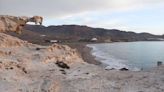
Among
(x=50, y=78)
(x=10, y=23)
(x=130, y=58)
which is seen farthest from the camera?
(x=130, y=58)

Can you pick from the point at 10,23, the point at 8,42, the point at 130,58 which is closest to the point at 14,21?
the point at 10,23

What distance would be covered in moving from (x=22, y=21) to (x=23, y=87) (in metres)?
14.7

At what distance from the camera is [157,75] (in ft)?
66.0

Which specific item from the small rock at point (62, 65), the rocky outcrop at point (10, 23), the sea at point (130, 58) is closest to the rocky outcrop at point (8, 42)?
the rocky outcrop at point (10, 23)

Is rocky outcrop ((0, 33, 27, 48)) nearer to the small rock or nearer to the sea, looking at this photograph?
the small rock

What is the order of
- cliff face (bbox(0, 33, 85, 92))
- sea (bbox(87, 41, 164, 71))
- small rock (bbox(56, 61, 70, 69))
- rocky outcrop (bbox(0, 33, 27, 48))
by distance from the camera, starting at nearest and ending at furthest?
cliff face (bbox(0, 33, 85, 92)) < small rock (bbox(56, 61, 70, 69)) < rocky outcrop (bbox(0, 33, 27, 48)) < sea (bbox(87, 41, 164, 71))

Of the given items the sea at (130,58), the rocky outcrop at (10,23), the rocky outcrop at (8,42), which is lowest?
the sea at (130,58)

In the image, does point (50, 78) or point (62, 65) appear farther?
point (62, 65)

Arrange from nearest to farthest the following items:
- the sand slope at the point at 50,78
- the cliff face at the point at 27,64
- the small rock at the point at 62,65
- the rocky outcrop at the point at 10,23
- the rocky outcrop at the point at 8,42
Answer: the sand slope at the point at 50,78, the cliff face at the point at 27,64, the small rock at the point at 62,65, the rocky outcrop at the point at 8,42, the rocky outcrop at the point at 10,23

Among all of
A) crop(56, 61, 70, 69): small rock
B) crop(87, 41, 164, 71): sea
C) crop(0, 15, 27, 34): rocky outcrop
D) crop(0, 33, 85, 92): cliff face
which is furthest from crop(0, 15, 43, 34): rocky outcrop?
crop(87, 41, 164, 71): sea

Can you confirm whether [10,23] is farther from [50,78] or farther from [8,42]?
→ [50,78]

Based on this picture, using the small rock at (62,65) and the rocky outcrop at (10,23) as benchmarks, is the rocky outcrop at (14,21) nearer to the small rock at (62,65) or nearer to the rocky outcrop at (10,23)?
the rocky outcrop at (10,23)

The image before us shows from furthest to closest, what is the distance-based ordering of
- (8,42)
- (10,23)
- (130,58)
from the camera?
(130,58) → (10,23) → (8,42)

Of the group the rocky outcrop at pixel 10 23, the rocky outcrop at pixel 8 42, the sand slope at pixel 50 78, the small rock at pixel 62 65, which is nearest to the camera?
the sand slope at pixel 50 78
